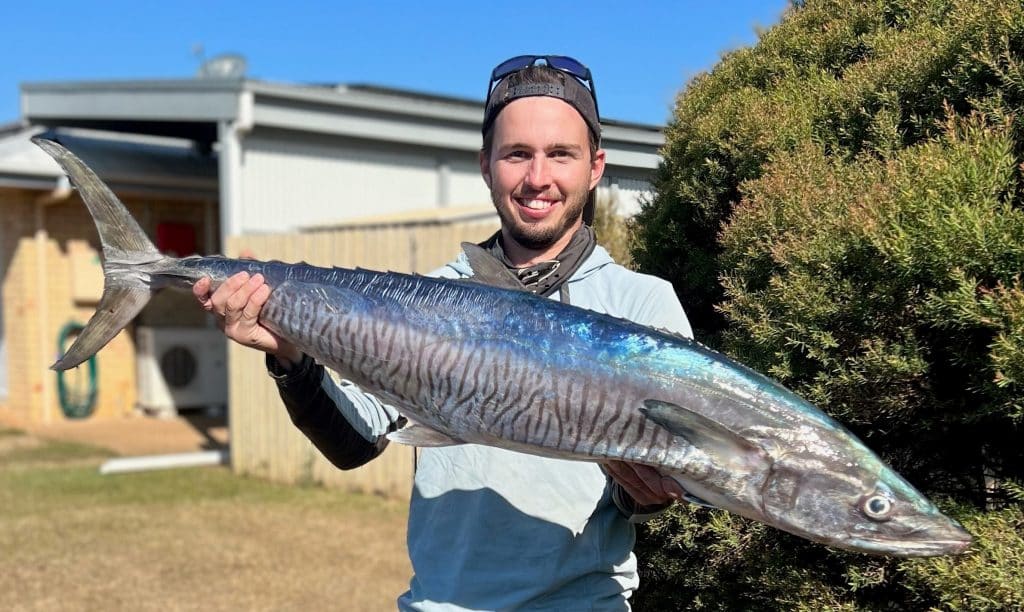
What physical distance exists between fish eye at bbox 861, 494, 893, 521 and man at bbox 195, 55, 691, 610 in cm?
49

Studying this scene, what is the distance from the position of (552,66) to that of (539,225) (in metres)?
0.50

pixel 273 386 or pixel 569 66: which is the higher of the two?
pixel 569 66

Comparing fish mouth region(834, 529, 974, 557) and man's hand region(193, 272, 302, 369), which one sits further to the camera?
man's hand region(193, 272, 302, 369)

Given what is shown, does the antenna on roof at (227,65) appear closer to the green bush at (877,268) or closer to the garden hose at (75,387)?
the garden hose at (75,387)

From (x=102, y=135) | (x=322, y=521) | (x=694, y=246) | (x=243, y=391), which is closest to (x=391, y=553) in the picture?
(x=322, y=521)

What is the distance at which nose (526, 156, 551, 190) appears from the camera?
2.45m

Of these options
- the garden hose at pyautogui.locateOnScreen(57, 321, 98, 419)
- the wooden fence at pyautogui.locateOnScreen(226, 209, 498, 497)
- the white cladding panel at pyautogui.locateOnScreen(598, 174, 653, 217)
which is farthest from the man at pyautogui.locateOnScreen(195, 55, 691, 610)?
the garden hose at pyautogui.locateOnScreen(57, 321, 98, 419)

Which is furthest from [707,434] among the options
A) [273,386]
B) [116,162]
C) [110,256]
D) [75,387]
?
[75,387]

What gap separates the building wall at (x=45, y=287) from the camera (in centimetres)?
1395

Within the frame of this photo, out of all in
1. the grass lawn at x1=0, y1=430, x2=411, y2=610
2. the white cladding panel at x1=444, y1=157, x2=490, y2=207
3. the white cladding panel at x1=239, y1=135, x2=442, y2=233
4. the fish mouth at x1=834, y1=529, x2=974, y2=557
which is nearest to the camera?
the fish mouth at x1=834, y1=529, x2=974, y2=557

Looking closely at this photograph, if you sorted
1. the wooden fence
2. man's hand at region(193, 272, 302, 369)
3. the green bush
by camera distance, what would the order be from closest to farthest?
the green bush → man's hand at region(193, 272, 302, 369) → the wooden fence

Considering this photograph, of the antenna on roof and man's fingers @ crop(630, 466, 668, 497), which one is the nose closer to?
man's fingers @ crop(630, 466, 668, 497)

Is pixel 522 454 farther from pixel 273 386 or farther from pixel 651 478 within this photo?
pixel 273 386

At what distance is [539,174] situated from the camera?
2451 millimetres
